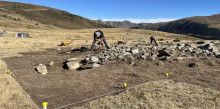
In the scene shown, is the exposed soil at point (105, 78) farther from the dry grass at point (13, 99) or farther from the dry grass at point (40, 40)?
the dry grass at point (40, 40)

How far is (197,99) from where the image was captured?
5.11 meters

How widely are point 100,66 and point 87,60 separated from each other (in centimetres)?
184

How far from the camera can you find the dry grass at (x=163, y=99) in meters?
4.77

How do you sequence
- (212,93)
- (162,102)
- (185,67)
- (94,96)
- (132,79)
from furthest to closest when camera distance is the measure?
(185,67)
(132,79)
(94,96)
(212,93)
(162,102)

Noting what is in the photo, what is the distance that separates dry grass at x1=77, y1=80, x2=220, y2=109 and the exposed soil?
2.88ft

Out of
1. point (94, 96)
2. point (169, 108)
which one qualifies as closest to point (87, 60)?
point (94, 96)

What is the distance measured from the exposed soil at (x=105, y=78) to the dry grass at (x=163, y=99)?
88 centimetres

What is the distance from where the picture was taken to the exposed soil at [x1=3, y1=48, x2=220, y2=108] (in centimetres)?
624

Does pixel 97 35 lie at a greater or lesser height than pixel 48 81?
greater

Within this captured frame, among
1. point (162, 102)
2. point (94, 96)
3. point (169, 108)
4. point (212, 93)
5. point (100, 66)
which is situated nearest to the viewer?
point (169, 108)

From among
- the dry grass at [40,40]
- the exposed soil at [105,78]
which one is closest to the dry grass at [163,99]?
the exposed soil at [105,78]

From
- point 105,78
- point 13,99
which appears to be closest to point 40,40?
point 105,78

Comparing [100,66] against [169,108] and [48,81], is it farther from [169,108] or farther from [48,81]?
[169,108]

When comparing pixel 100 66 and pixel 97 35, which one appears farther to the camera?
pixel 97 35
